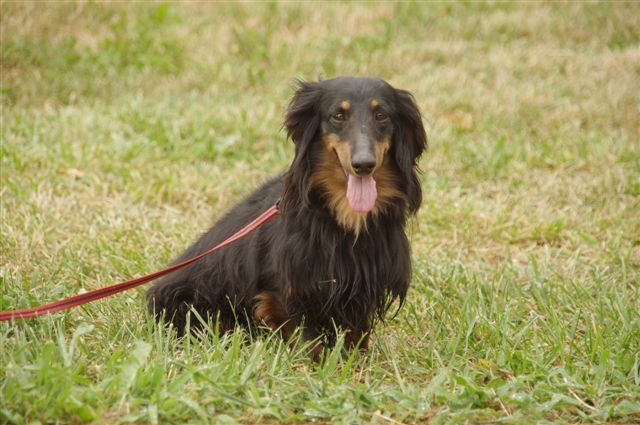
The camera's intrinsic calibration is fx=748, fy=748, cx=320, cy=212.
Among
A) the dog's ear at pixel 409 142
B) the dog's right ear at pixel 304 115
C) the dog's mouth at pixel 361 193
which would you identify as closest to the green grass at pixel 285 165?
the dog's mouth at pixel 361 193

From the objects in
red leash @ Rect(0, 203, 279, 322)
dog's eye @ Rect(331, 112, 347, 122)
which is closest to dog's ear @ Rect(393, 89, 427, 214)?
dog's eye @ Rect(331, 112, 347, 122)

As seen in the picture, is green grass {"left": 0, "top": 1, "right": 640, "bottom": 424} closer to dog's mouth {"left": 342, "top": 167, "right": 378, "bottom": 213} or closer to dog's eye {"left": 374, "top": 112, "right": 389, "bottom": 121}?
dog's mouth {"left": 342, "top": 167, "right": 378, "bottom": 213}

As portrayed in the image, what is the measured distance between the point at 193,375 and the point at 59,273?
190 centimetres

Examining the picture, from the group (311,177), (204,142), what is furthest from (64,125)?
(311,177)

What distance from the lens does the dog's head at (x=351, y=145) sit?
10.3 ft

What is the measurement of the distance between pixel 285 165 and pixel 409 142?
3.32 meters

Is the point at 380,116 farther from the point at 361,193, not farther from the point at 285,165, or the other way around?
the point at 285,165

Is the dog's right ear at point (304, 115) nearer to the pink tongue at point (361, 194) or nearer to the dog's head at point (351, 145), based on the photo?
the dog's head at point (351, 145)

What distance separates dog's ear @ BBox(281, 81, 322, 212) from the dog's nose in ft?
0.94

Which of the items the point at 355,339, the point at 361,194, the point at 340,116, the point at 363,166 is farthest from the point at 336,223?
the point at 355,339

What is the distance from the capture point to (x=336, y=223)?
3.26 meters

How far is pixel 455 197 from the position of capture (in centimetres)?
580

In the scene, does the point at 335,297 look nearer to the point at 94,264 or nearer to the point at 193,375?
the point at 193,375

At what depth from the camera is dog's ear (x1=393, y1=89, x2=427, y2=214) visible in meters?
3.31
